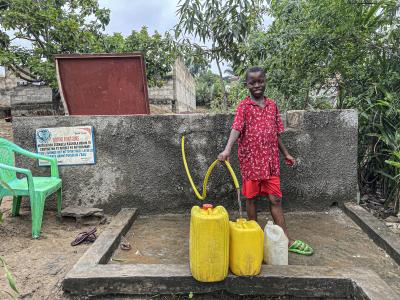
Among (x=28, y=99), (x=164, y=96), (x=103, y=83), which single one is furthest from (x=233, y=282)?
(x=164, y=96)

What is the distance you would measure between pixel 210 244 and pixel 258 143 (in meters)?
1.15

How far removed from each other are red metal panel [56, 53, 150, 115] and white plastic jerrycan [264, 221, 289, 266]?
2422mm

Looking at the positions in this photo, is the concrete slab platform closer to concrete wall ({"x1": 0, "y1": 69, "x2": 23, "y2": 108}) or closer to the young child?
the young child

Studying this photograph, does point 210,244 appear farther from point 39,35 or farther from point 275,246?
point 39,35

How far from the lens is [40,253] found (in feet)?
9.93

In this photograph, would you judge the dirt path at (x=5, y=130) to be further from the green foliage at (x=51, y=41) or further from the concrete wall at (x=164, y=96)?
the concrete wall at (x=164, y=96)

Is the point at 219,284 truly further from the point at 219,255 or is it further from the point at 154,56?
the point at 154,56

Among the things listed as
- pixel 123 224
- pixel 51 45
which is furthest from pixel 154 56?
pixel 123 224

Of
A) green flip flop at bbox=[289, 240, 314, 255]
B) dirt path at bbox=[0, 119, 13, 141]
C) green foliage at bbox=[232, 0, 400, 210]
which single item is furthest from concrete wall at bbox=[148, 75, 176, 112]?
green flip flop at bbox=[289, 240, 314, 255]

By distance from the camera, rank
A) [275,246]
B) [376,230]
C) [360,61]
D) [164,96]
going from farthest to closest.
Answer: [164,96], [360,61], [376,230], [275,246]

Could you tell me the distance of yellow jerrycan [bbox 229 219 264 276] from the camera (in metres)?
2.23

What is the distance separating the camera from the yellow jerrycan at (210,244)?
2.15 meters

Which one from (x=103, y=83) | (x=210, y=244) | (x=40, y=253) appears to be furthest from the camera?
(x=103, y=83)

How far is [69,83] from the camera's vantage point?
4.23 m
